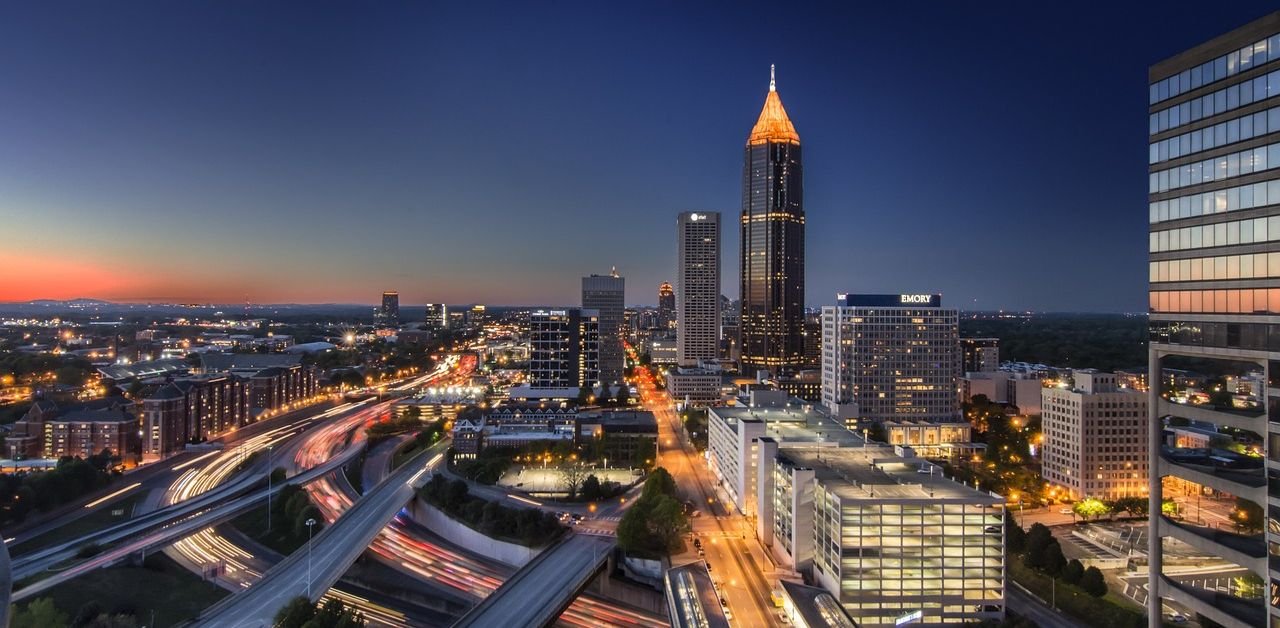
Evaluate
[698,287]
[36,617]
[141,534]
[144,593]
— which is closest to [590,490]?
[144,593]

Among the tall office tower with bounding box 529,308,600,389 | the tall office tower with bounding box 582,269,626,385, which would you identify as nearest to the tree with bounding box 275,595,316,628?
the tall office tower with bounding box 529,308,600,389

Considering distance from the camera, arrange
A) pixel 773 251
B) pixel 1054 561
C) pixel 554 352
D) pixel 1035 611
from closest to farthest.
Answer: pixel 1035 611 → pixel 1054 561 → pixel 554 352 → pixel 773 251

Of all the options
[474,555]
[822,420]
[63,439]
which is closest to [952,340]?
[822,420]

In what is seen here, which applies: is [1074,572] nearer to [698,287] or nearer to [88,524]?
[88,524]

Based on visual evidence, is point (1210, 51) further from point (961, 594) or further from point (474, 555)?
point (474, 555)

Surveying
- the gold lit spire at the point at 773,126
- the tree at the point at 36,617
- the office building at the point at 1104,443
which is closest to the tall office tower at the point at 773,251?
the gold lit spire at the point at 773,126

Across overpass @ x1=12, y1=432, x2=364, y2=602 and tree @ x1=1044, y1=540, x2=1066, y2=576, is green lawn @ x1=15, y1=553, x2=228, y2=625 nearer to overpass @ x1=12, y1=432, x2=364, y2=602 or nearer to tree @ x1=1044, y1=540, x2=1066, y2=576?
overpass @ x1=12, y1=432, x2=364, y2=602

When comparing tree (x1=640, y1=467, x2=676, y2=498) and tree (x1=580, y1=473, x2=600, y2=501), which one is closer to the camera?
tree (x1=640, y1=467, x2=676, y2=498)
